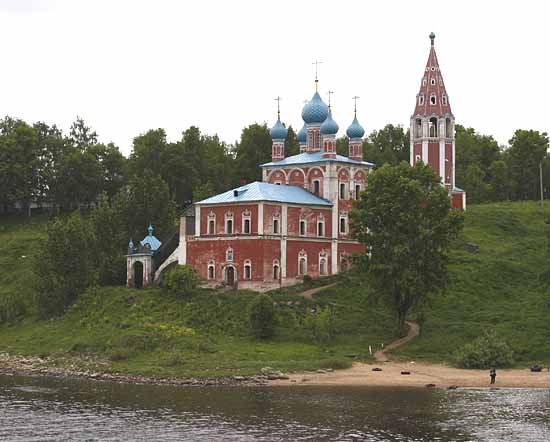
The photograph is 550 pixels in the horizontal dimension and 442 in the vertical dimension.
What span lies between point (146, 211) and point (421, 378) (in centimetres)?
3031

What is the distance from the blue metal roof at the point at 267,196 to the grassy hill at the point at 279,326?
5.85 meters

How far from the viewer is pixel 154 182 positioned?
7819 centimetres

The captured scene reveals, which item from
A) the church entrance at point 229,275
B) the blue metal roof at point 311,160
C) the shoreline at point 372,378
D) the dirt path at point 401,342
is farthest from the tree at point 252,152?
the shoreline at point 372,378

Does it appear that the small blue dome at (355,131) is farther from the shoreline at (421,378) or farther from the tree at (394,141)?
the tree at (394,141)

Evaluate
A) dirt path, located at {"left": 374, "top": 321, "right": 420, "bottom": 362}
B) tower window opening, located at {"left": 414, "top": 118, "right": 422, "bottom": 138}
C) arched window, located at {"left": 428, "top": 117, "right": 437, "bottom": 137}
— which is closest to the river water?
dirt path, located at {"left": 374, "top": 321, "right": 420, "bottom": 362}

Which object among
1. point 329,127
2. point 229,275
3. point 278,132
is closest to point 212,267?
point 229,275

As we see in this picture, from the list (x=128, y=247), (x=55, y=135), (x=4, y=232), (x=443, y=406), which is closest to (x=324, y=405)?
(x=443, y=406)

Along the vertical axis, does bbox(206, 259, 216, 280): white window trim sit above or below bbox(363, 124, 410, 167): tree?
below

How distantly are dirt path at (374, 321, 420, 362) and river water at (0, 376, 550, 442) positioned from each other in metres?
6.84

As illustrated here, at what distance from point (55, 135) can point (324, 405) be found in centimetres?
6871

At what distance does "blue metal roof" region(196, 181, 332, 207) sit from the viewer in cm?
6819

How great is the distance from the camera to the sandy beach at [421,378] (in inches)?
2003

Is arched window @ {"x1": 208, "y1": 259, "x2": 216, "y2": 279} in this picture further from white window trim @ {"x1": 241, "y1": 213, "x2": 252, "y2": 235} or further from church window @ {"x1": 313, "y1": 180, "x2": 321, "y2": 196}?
church window @ {"x1": 313, "y1": 180, "x2": 321, "y2": 196}

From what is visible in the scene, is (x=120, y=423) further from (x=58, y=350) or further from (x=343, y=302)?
(x=343, y=302)
